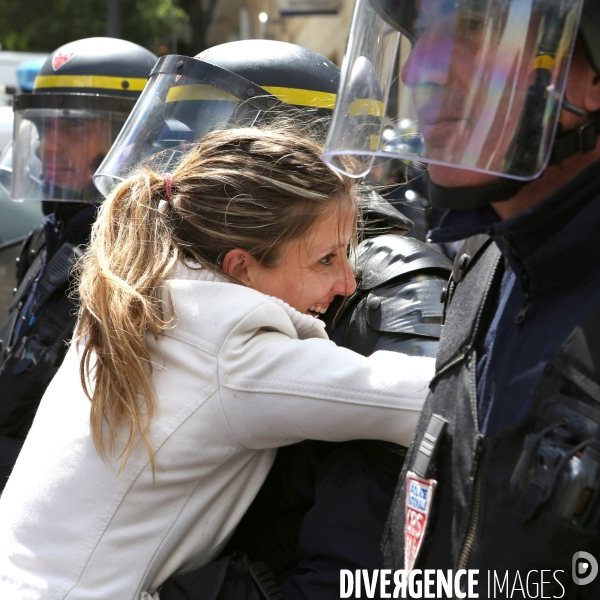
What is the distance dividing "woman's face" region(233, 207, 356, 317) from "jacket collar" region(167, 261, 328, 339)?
0.13 metres

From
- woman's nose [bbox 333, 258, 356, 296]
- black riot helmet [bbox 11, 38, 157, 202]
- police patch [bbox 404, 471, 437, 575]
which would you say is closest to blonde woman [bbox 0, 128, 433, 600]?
woman's nose [bbox 333, 258, 356, 296]

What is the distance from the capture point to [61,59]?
394 cm

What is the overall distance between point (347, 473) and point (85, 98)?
251cm

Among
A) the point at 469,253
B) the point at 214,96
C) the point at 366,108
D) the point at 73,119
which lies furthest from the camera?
the point at 73,119

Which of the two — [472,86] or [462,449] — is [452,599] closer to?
[462,449]

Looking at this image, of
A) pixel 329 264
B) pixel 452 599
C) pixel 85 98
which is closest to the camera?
pixel 452 599

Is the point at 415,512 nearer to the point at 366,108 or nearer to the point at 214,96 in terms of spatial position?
the point at 366,108

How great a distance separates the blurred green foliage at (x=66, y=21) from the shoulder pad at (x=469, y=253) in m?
16.0

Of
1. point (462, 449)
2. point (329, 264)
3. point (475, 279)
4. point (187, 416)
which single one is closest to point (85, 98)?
point (329, 264)

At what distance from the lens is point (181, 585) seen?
170cm

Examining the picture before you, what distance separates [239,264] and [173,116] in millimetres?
870

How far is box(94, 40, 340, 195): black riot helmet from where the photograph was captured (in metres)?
2.47

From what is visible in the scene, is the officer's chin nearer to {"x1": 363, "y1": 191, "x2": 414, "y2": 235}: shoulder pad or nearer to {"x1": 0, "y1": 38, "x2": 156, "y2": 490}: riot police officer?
{"x1": 363, "y1": 191, "x2": 414, "y2": 235}: shoulder pad

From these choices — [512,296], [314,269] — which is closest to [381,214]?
[314,269]
